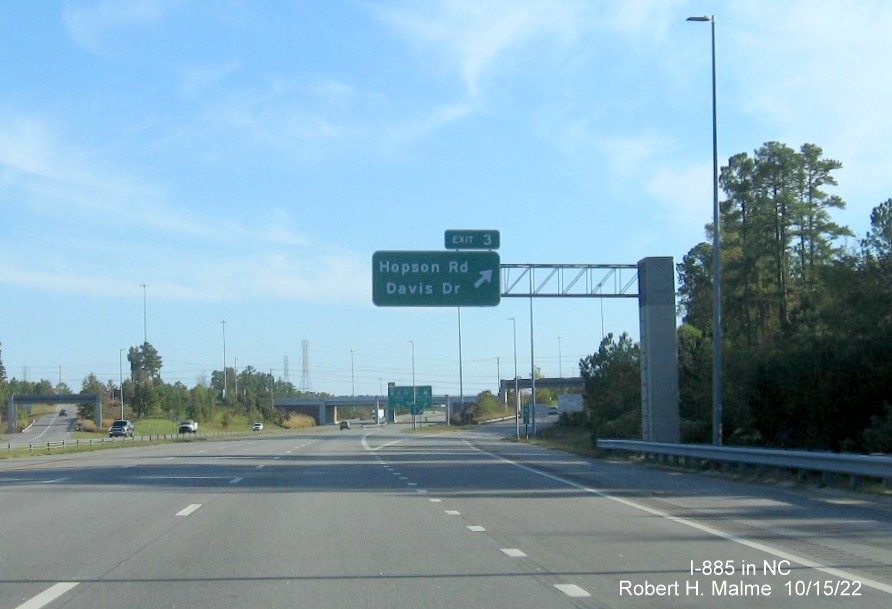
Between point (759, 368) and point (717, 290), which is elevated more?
point (717, 290)

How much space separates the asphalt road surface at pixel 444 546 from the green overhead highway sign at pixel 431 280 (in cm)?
1252

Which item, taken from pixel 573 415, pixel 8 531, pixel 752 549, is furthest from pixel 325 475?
pixel 573 415

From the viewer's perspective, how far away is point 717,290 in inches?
1169

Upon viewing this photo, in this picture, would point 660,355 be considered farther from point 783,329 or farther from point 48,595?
point 48,595

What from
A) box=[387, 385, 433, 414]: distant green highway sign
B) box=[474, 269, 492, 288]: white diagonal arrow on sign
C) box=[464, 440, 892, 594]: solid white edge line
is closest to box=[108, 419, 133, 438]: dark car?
box=[387, 385, 433, 414]: distant green highway sign

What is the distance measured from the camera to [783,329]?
45.6 m

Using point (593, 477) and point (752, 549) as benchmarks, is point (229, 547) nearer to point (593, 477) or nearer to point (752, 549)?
point (752, 549)

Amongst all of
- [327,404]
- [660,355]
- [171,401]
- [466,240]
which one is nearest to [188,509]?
[466,240]

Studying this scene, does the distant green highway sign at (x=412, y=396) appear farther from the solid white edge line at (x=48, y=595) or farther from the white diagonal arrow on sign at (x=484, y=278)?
the solid white edge line at (x=48, y=595)

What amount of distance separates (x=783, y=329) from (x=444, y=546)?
35.4 meters

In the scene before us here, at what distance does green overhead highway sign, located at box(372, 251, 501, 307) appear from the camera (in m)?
36.4

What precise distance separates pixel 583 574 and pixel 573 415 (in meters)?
72.6

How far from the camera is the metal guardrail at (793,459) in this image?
61.7 ft

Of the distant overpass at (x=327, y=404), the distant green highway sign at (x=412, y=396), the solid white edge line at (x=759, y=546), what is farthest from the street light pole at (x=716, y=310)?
the distant overpass at (x=327, y=404)
